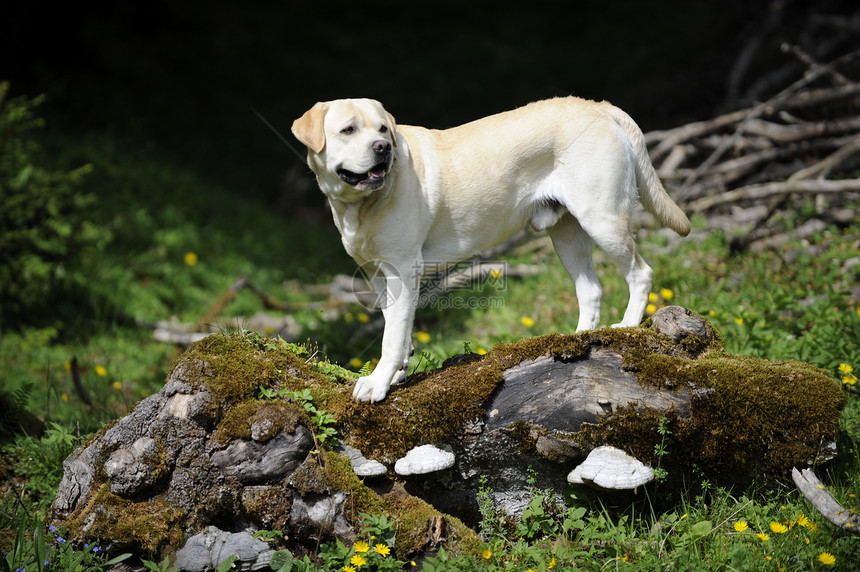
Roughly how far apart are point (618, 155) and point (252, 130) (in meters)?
10.5

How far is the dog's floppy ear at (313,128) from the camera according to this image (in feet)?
12.4

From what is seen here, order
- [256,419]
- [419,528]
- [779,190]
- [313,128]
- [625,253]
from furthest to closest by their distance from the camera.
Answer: [779,190] < [625,253] < [313,128] < [256,419] < [419,528]

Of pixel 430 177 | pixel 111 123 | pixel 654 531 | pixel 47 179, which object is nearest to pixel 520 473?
pixel 654 531

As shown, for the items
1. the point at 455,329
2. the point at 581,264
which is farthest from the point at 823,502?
the point at 455,329

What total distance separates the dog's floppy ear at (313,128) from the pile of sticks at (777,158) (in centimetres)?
451

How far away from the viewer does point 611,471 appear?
3.14 meters

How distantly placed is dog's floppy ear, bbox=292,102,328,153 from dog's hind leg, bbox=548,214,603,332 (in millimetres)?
1697

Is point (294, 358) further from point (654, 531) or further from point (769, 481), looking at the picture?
point (769, 481)

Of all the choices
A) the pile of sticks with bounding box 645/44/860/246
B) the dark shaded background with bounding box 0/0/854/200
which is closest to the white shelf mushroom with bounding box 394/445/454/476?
the pile of sticks with bounding box 645/44/860/246

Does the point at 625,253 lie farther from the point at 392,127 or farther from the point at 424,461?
the point at 424,461

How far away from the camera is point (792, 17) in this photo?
33.2 feet

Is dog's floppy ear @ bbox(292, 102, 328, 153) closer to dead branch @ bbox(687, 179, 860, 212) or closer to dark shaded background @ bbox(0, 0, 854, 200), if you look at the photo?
dead branch @ bbox(687, 179, 860, 212)

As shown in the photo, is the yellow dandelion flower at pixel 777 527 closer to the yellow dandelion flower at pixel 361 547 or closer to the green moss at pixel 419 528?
the green moss at pixel 419 528

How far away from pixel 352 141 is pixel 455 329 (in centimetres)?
293
